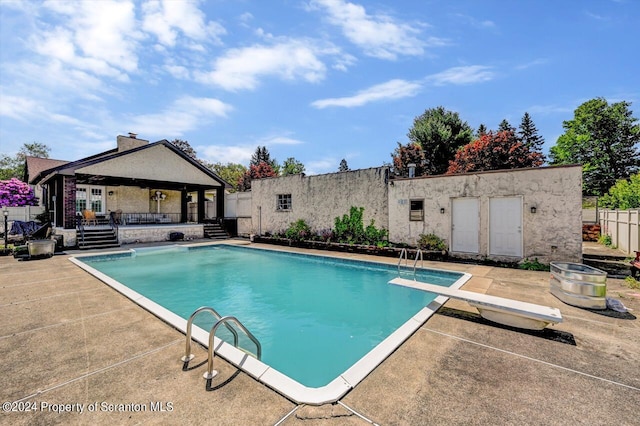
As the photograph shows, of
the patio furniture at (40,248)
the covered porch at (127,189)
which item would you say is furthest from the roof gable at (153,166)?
the patio furniture at (40,248)

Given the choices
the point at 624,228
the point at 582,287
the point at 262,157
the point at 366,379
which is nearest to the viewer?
the point at 366,379

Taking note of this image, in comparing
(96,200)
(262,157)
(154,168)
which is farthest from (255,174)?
(96,200)

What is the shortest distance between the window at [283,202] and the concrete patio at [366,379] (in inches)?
470

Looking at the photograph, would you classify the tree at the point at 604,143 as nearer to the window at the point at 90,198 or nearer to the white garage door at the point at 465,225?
the white garage door at the point at 465,225

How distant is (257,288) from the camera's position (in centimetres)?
838

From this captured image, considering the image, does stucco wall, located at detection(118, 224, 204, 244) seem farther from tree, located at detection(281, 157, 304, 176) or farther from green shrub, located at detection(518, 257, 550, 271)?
tree, located at detection(281, 157, 304, 176)

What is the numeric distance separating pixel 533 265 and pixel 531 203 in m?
2.08

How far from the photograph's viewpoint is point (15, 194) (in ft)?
75.0

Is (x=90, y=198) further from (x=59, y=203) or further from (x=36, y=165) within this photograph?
(x=36, y=165)

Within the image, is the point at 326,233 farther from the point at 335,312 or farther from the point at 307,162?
the point at 307,162

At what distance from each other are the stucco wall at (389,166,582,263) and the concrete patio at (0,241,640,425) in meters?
4.61

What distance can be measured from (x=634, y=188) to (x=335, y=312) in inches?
806

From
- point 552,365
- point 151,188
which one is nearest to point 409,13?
point 552,365

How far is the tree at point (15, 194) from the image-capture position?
22.0 metres
